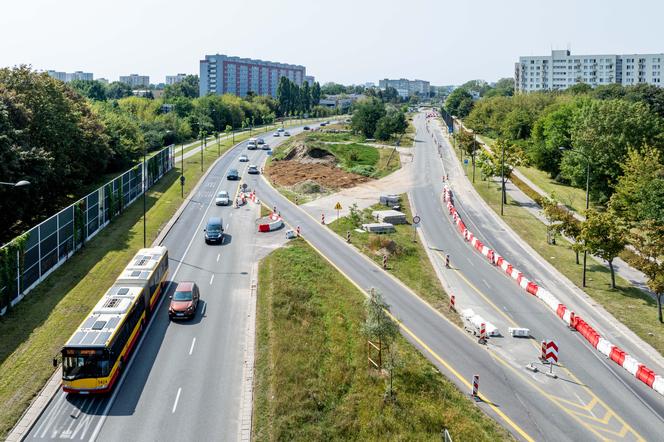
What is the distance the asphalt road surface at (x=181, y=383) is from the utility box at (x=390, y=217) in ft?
68.4

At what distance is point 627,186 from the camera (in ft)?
192

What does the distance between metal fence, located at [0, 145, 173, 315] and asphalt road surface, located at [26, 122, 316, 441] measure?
835cm

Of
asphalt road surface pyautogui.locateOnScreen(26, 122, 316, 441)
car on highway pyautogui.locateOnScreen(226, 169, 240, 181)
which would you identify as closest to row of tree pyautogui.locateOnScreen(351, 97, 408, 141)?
car on highway pyautogui.locateOnScreen(226, 169, 240, 181)

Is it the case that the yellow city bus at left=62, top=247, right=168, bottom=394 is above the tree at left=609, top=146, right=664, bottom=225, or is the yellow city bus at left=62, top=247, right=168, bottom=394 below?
below

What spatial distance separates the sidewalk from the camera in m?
43.0

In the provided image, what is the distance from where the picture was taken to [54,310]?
31.5 metres

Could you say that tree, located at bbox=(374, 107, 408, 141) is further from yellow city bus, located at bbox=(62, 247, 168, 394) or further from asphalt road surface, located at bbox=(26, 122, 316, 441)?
yellow city bus, located at bbox=(62, 247, 168, 394)

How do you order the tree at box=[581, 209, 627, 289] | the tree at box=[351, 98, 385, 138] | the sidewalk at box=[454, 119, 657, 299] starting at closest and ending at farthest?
the tree at box=[581, 209, 627, 289]
the sidewalk at box=[454, 119, 657, 299]
the tree at box=[351, 98, 385, 138]

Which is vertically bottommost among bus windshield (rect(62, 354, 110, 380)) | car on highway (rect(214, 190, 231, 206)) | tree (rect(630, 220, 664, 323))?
bus windshield (rect(62, 354, 110, 380))

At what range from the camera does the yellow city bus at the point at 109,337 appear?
22984 mm

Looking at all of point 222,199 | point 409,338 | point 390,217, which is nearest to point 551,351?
point 409,338

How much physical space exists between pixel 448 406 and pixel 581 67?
20753 cm

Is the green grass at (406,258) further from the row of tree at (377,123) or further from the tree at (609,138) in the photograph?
the row of tree at (377,123)

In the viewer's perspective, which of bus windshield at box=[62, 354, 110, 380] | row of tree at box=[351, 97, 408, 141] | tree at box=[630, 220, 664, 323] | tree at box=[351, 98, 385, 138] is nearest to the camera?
bus windshield at box=[62, 354, 110, 380]
